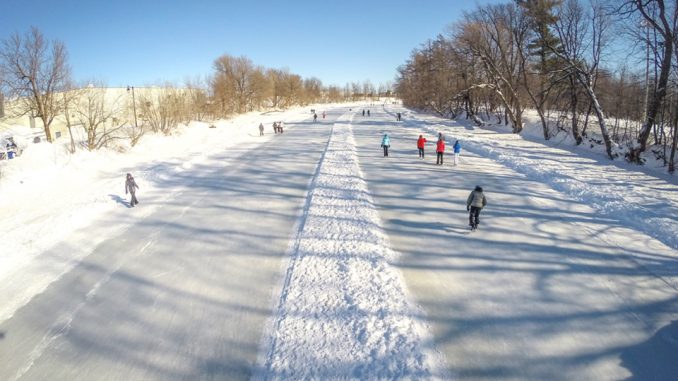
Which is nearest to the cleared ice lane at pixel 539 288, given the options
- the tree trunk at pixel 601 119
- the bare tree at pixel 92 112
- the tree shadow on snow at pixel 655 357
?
the tree shadow on snow at pixel 655 357

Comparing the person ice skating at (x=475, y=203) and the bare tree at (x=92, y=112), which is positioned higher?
the bare tree at (x=92, y=112)

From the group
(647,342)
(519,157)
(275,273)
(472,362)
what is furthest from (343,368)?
(519,157)

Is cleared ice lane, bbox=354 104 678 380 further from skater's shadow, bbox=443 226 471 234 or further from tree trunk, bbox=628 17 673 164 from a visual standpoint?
tree trunk, bbox=628 17 673 164

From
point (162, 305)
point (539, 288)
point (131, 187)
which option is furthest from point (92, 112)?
point (539, 288)

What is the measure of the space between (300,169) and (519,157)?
10455 millimetres

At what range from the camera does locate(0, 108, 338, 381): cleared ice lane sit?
13.0 feet

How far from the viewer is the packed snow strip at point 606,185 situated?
7.73 m

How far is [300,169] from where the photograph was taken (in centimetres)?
1455

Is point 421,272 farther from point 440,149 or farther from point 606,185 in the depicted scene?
point 440,149

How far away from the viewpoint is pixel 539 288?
5129 mm

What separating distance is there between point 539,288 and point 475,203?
237cm

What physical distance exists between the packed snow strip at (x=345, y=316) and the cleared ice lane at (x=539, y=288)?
37 centimetres

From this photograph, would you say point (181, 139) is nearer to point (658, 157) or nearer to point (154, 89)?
point (154, 89)

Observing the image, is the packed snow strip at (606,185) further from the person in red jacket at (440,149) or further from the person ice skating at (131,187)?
the person ice skating at (131,187)
